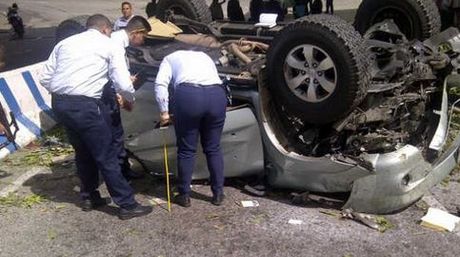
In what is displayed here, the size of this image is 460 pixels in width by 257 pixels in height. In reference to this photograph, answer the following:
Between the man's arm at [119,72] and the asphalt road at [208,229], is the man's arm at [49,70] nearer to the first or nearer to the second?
the man's arm at [119,72]

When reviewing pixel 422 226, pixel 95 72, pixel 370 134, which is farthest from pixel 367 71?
pixel 95 72

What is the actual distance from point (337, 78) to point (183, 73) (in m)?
1.22

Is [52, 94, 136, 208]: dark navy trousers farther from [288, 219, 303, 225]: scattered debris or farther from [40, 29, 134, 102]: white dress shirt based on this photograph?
[288, 219, 303, 225]: scattered debris

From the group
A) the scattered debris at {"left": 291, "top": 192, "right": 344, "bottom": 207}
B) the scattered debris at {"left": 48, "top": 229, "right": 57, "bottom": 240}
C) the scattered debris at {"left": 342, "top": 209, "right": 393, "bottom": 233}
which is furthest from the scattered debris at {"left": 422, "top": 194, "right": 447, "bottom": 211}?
the scattered debris at {"left": 48, "top": 229, "right": 57, "bottom": 240}

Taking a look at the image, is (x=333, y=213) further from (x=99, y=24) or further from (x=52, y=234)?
(x=99, y=24)

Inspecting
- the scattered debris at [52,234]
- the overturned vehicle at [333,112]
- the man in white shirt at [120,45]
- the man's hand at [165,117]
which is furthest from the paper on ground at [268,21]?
the scattered debris at [52,234]

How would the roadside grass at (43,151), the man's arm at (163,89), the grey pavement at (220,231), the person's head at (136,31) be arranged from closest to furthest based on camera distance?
1. the grey pavement at (220,231)
2. the man's arm at (163,89)
3. the person's head at (136,31)
4. the roadside grass at (43,151)

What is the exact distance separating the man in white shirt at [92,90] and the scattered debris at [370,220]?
1.63 m

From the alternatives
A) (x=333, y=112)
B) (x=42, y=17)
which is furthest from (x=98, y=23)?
(x=42, y=17)

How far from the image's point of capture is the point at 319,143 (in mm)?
4617

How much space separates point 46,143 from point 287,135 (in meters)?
3.22

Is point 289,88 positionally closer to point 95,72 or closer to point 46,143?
point 95,72

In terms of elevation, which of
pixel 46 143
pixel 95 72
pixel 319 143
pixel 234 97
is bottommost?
pixel 46 143

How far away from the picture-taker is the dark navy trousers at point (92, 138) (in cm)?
434
